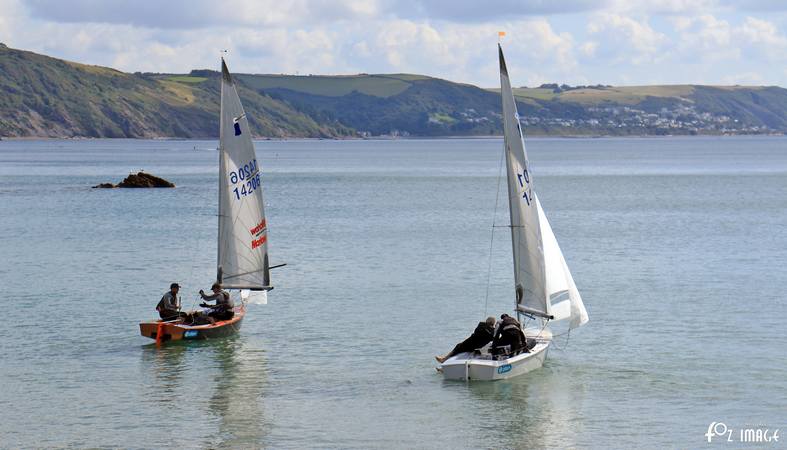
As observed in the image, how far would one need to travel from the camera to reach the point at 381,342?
141 feet

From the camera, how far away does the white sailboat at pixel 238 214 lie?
4378 centimetres

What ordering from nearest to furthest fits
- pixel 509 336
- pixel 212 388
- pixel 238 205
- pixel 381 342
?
1. pixel 509 336
2. pixel 212 388
3. pixel 381 342
4. pixel 238 205

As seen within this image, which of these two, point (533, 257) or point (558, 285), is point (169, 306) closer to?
point (533, 257)

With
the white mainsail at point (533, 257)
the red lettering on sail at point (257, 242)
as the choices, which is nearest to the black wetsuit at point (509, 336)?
the white mainsail at point (533, 257)

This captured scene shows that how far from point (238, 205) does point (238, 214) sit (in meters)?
0.35

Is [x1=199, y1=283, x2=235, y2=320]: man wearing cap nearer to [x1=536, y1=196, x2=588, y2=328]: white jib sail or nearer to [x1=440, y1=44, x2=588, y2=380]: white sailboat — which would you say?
[x1=440, y1=44, x2=588, y2=380]: white sailboat

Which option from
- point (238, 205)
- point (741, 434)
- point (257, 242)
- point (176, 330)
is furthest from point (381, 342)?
point (741, 434)

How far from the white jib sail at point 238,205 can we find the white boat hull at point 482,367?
481 inches

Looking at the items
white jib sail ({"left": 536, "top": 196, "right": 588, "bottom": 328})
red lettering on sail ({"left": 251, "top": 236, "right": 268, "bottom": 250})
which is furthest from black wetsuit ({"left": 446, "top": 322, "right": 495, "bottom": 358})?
red lettering on sail ({"left": 251, "top": 236, "right": 268, "bottom": 250})

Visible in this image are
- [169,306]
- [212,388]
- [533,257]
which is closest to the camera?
[212,388]

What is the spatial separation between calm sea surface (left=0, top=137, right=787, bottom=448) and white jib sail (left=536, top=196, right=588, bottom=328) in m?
1.68

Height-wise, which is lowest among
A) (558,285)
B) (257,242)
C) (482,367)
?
(482,367)

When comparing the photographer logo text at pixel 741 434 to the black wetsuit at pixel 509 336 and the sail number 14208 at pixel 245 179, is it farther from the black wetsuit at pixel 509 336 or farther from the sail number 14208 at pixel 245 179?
the sail number 14208 at pixel 245 179

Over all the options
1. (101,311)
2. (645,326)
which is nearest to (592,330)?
(645,326)
